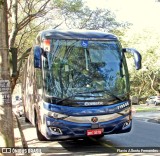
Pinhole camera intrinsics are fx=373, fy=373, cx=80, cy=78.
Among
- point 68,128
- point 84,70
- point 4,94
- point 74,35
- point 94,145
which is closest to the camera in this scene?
point 4,94

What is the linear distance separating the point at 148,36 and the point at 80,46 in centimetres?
3467

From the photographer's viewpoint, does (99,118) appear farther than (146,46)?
No

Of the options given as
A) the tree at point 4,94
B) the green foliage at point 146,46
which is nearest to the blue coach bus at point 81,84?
the tree at point 4,94

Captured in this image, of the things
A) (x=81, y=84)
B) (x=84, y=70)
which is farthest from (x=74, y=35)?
(x=81, y=84)

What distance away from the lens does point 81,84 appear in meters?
9.72

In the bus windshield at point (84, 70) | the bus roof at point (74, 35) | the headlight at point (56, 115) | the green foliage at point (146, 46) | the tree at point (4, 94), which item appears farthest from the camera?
the green foliage at point (146, 46)

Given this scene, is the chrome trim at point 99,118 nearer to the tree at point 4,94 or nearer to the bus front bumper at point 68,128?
the bus front bumper at point 68,128

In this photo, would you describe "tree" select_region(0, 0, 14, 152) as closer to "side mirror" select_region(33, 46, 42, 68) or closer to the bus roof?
"side mirror" select_region(33, 46, 42, 68)

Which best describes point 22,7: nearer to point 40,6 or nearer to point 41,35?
point 40,6

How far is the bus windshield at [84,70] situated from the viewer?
9648 mm

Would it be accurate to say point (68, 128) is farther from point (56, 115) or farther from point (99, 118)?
point (99, 118)

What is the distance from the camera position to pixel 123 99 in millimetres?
9953

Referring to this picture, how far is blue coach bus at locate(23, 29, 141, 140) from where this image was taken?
9477 mm

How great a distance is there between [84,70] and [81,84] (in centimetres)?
43
